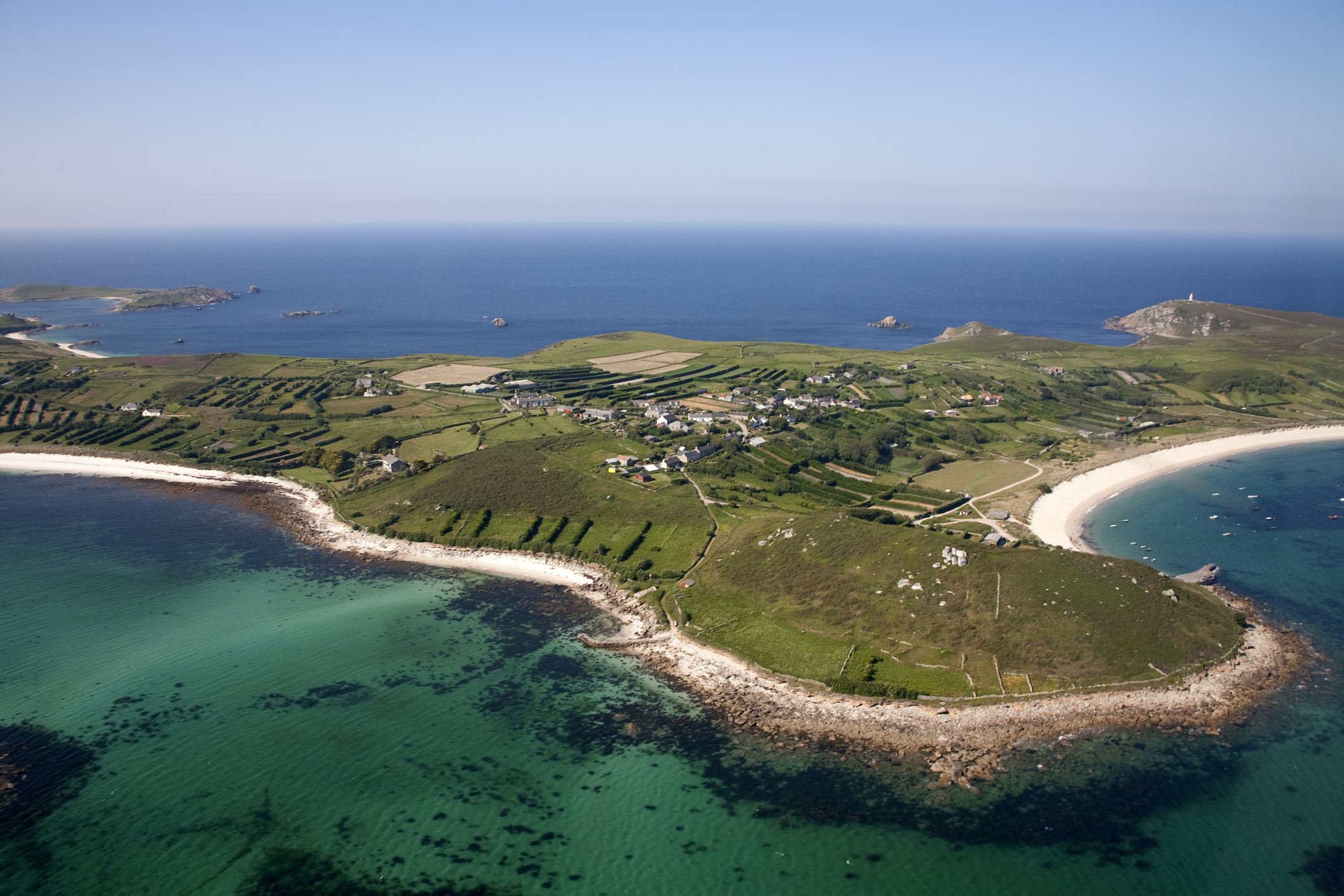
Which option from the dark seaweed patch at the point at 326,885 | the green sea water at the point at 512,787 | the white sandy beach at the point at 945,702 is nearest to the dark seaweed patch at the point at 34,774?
the green sea water at the point at 512,787

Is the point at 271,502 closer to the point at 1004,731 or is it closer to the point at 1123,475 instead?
the point at 1004,731

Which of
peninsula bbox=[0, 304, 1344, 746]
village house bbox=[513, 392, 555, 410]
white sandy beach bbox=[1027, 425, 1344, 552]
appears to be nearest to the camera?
peninsula bbox=[0, 304, 1344, 746]

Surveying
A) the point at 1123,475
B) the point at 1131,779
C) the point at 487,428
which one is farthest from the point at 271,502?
the point at 1123,475

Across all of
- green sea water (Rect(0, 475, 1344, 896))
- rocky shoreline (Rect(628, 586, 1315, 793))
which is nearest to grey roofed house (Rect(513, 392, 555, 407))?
green sea water (Rect(0, 475, 1344, 896))

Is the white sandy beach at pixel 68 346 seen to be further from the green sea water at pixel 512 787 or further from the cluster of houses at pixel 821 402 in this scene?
the cluster of houses at pixel 821 402

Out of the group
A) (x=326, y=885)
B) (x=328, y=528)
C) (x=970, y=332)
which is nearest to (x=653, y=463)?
(x=328, y=528)

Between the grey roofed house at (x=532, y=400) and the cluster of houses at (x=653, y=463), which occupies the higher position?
the grey roofed house at (x=532, y=400)

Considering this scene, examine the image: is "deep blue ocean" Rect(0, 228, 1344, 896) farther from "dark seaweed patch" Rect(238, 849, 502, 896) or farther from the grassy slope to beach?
the grassy slope to beach
